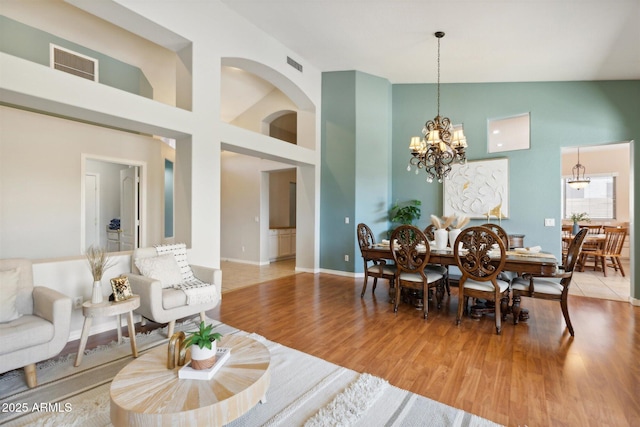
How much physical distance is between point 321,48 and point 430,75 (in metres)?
2.05

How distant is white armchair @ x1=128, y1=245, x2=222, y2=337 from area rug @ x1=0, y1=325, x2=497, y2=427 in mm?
540

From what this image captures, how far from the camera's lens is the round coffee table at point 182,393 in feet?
4.30

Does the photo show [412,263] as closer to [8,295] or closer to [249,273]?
[249,273]

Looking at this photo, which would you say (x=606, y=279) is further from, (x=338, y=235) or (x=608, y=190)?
(x=338, y=235)

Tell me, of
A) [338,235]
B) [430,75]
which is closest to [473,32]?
[430,75]

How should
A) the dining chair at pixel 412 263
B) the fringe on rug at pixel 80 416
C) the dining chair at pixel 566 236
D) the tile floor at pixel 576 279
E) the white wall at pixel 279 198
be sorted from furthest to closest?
the white wall at pixel 279 198 < the dining chair at pixel 566 236 < the tile floor at pixel 576 279 < the dining chair at pixel 412 263 < the fringe on rug at pixel 80 416

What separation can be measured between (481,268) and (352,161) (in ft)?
10.8

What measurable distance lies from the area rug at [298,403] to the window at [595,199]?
29.8ft

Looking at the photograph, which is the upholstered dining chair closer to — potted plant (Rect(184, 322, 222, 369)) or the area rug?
the area rug

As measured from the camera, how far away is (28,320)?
85.6 inches

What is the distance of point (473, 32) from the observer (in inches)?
156

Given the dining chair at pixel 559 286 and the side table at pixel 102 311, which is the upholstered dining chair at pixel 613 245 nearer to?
the dining chair at pixel 559 286

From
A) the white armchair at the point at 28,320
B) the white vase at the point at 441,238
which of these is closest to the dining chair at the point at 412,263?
the white vase at the point at 441,238

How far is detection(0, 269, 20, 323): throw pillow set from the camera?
85.4 inches
